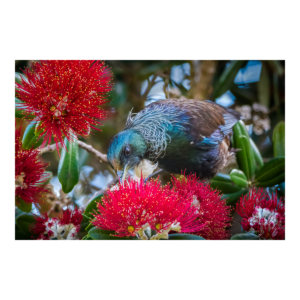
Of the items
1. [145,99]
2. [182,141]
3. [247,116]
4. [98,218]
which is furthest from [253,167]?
[98,218]

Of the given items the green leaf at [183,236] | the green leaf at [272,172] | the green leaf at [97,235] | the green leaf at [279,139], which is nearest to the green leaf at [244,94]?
the green leaf at [279,139]

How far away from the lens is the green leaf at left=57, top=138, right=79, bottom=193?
1903 mm

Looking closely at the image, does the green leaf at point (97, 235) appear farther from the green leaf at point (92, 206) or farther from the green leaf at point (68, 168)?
the green leaf at point (68, 168)

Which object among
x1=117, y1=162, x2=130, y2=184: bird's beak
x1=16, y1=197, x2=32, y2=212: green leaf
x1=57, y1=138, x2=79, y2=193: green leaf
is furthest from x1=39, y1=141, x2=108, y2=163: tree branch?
x1=16, y1=197, x2=32, y2=212: green leaf

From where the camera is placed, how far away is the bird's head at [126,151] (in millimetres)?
1820

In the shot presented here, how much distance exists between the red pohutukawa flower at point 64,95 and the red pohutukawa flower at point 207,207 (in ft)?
2.08

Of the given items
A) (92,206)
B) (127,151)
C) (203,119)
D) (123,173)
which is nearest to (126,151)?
(127,151)

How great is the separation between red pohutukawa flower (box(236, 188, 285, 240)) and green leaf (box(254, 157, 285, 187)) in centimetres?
10

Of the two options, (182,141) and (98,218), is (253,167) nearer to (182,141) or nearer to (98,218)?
(182,141)

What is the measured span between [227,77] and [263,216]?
0.86 m

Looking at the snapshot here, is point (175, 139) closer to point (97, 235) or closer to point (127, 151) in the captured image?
point (127, 151)

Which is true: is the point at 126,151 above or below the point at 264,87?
below

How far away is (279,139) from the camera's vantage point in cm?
196

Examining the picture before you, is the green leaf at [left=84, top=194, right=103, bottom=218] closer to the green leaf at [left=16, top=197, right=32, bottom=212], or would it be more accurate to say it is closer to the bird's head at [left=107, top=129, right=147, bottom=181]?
the bird's head at [left=107, top=129, right=147, bottom=181]
